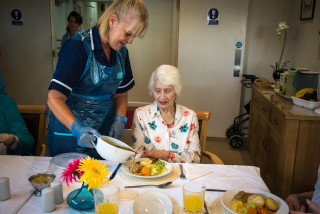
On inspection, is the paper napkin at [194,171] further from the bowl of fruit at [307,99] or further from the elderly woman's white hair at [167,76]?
the bowl of fruit at [307,99]

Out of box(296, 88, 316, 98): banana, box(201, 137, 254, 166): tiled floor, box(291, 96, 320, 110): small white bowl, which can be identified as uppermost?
box(296, 88, 316, 98): banana

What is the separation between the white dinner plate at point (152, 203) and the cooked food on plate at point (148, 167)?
8.1 inches

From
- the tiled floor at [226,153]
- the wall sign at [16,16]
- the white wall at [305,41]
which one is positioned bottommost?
the tiled floor at [226,153]

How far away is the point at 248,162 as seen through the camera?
334cm

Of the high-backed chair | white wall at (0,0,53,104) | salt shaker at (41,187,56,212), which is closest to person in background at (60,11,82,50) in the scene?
white wall at (0,0,53,104)

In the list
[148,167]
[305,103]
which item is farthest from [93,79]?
[305,103]

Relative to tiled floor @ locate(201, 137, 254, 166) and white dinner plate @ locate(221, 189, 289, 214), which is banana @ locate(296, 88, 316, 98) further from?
white dinner plate @ locate(221, 189, 289, 214)

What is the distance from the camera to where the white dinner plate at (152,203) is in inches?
42.6

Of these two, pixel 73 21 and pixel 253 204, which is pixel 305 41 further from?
pixel 73 21

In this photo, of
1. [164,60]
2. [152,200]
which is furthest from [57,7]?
[152,200]

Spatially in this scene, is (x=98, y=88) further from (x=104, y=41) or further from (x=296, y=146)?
(x=296, y=146)

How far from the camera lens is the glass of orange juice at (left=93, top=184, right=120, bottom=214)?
97 cm

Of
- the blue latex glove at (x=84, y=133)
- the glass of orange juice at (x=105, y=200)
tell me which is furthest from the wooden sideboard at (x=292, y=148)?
the glass of orange juice at (x=105, y=200)

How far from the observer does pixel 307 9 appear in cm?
316
